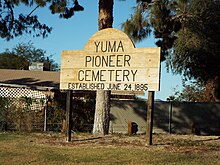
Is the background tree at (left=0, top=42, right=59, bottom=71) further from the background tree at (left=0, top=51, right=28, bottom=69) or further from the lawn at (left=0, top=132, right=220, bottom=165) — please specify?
the lawn at (left=0, top=132, right=220, bottom=165)

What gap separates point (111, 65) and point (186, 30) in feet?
25.8

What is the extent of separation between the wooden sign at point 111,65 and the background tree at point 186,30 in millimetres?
4891

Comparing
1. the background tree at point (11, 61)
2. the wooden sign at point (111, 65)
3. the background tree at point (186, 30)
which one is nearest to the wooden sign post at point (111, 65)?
the wooden sign at point (111, 65)

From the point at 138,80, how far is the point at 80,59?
2271 mm

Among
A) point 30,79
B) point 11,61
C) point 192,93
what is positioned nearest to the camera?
point 30,79

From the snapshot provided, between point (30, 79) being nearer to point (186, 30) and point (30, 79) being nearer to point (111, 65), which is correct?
point (186, 30)

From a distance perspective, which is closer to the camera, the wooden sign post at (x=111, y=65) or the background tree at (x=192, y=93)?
the wooden sign post at (x=111, y=65)

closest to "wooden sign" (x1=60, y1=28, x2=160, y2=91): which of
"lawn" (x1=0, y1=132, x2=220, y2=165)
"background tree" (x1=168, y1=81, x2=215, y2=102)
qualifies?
"lawn" (x1=0, y1=132, x2=220, y2=165)

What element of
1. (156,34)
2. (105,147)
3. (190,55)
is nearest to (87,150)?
(105,147)

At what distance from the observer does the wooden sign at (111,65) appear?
12.0 metres

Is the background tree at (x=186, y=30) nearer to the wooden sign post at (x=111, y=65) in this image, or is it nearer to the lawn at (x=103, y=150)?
the wooden sign post at (x=111, y=65)

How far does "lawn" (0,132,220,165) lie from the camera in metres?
9.61

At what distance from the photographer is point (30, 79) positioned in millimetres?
27641

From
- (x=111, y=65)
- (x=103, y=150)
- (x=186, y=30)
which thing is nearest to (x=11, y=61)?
(x=186, y=30)
